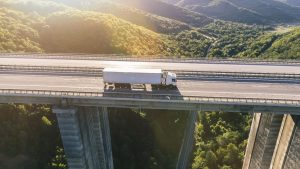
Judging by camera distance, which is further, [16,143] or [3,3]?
[3,3]

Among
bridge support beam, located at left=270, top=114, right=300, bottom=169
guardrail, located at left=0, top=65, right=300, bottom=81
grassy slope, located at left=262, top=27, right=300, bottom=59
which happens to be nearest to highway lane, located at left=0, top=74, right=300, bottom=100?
guardrail, located at left=0, top=65, right=300, bottom=81

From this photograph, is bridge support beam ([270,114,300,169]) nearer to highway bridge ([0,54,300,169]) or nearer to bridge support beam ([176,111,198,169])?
highway bridge ([0,54,300,169])

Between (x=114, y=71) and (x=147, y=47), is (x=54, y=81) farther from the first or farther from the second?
(x=147, y=47)

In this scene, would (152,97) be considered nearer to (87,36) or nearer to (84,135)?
(84,135)

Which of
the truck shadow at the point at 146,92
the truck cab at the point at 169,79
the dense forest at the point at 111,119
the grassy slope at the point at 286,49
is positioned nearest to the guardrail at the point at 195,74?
the truck cab at the point at 169,79

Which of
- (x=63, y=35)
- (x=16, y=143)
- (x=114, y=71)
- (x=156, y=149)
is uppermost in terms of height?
(x=114, y=71)

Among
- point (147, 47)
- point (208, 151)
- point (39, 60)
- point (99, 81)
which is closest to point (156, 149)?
point (208, 151)

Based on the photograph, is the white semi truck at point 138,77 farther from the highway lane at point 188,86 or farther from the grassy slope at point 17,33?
the grassy slope at point 17,33
